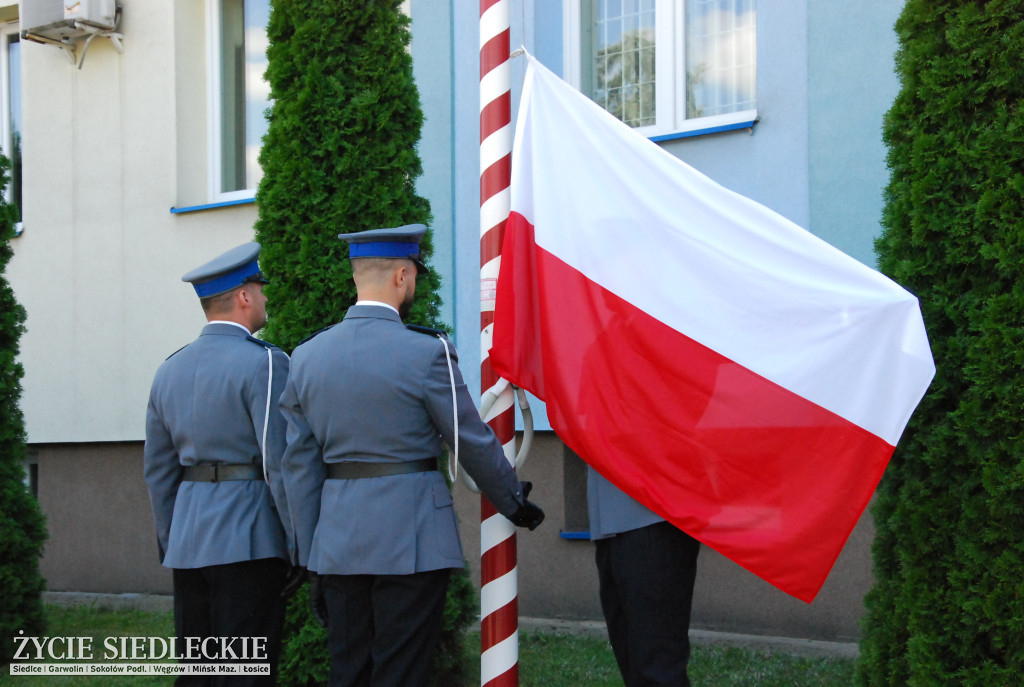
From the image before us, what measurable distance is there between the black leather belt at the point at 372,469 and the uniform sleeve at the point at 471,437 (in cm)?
15

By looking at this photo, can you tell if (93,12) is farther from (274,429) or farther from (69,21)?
(274,429)

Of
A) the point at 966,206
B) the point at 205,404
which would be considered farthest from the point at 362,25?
the point at 966,206

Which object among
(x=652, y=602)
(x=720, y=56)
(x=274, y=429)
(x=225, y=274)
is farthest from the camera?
(x=720, y=56)

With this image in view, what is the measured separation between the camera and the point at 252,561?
404cm

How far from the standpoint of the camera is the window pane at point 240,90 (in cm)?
935

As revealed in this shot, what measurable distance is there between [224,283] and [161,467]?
2.55 feet

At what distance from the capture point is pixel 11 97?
10.5 m

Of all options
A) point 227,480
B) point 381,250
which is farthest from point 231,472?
point 381,250

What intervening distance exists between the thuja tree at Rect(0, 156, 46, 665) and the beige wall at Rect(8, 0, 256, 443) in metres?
2.23

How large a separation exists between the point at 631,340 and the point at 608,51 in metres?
4.46

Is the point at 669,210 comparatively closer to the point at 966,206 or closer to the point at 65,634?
the point at 966,206

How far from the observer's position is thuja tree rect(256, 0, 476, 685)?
17.6 ft

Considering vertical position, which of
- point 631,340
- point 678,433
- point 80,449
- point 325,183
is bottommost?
point 80,449

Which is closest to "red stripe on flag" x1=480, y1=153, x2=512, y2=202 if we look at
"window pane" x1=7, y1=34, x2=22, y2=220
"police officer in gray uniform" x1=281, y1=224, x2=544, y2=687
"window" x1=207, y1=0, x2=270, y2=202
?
"police officer in gray uniform" x1=281, y1=224, x2=544, y2=687
